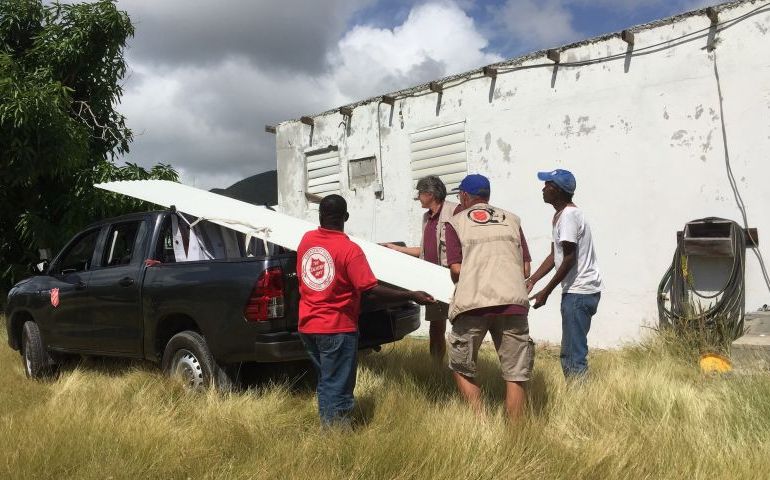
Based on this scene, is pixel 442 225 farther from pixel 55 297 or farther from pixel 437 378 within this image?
pixel 55 297

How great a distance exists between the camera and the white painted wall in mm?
7141

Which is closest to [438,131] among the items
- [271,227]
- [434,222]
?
[434,222]

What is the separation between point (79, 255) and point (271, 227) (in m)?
2.35

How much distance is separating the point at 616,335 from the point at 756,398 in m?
3.84

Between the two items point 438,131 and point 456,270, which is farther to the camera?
point 438,131

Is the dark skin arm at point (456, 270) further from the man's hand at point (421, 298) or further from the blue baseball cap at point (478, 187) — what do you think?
the blue baseball cap at point (478, 187)

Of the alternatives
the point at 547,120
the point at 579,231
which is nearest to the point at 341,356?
the point at 579,231

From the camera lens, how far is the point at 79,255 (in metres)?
6.18

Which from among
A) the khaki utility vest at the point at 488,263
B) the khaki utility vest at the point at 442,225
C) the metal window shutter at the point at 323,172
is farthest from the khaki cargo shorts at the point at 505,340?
the metal window shutter at the point at 323,172

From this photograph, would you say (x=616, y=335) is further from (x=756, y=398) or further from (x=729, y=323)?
(x=756, y=398)

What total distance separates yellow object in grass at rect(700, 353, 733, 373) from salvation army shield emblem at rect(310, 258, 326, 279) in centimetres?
363

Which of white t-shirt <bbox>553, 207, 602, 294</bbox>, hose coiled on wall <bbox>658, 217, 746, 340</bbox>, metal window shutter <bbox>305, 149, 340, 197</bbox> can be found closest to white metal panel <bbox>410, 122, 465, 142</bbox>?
metal window shutter <bbox>305, 149, 340, 197</bbox>

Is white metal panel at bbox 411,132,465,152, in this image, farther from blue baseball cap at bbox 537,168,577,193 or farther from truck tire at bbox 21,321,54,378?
truck tire at bbox 21,321,54,378

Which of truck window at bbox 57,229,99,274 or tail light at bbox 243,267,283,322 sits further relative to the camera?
truck window at bbox 57,229,99,274
